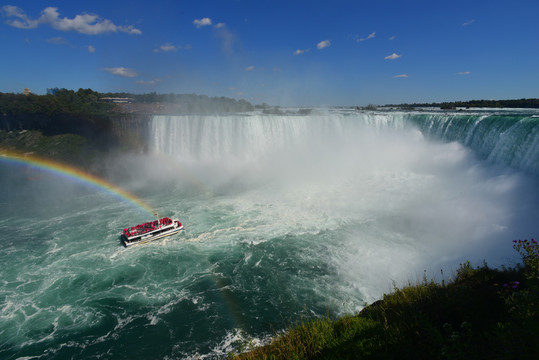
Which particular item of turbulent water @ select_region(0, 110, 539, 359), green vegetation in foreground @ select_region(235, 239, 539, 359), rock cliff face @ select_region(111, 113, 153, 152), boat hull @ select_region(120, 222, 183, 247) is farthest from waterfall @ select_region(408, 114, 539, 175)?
rock cliff face @ select_region(111, 113, 153, 152)

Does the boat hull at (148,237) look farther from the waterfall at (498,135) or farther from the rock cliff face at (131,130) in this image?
the rock cliff face at (131,130)

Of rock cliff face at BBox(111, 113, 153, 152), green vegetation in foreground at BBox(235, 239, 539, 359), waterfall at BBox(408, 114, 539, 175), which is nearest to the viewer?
green vegetation in foreground at BBox(235, 239, 539, 359)

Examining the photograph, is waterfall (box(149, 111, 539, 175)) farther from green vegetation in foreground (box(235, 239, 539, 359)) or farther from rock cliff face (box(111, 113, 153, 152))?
green vegetation in foreground (box(235, 239, 539, 359))

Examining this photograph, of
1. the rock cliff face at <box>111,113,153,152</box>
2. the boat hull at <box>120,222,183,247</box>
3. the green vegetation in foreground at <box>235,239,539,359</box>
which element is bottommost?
the boat hull at <box>120,222,183,247</box>

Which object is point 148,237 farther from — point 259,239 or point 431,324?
point 431,324

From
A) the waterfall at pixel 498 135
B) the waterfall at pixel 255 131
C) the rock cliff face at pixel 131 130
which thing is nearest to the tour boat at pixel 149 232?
the waterfall at pixel 255 131

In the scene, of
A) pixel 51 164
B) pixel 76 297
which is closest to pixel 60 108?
pixel 51 164

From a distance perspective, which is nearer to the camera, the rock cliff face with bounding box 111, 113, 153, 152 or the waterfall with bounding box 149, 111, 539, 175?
the waterfall with bounding box 149, 111, 539, 175
